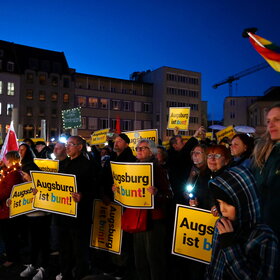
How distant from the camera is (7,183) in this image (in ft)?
19.3

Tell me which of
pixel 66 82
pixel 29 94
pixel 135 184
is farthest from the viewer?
pixel 66 82

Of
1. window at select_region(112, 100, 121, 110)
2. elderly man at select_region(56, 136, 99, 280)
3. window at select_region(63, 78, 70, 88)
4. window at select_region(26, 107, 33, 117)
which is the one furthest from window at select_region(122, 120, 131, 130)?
elderly man at select_region(56, 136, 99, 280)

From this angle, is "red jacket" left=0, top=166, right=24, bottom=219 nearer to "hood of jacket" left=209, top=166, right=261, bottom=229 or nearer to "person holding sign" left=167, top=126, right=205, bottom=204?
"person holding sign" left=167, top=126, right=205, bottom=204

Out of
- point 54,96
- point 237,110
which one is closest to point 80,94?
point 54,96

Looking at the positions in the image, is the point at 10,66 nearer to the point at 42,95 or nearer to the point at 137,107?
the point at 42,95

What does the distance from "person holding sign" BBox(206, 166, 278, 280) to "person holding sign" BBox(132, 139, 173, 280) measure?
1903 mm

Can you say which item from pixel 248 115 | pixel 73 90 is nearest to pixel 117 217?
pixel 73 90

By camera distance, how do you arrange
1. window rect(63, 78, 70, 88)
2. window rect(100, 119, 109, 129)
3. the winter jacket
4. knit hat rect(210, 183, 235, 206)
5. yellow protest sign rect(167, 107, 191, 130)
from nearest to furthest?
1. knit hat rect(210, 183, 235, 206)
2. the winter jacket
3. yellow protest sign rect(167, 107, 191, 130)
4. window rect(63, 78, 70, 88)
5. window rect(100, 119, 109, 129)

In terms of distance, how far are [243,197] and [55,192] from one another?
3.58 m

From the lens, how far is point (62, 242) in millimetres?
5047

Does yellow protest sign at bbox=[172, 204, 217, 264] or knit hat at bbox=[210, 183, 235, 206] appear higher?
knit hat at bbox=[210, 183, 235, 206]

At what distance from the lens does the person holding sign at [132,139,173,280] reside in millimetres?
4230

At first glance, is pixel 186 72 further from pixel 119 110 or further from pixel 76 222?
pixel 76 222

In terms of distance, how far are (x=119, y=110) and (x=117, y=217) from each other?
191ft
